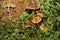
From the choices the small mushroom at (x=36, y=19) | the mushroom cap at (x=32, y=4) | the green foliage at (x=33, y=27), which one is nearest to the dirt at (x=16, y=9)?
the mushroom cap at (x=32, y=4)

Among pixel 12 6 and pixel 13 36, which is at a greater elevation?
pixel 12 6

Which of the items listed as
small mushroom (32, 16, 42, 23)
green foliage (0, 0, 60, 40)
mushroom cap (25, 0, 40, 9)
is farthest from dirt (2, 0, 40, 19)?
small mushroom (32, 16, 42, 23)

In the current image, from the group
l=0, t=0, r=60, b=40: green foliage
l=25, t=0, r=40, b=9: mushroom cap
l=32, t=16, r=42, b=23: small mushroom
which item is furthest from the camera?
l=25, t=0, r=40, b=9: mushroom cap

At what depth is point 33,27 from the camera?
4578 mm

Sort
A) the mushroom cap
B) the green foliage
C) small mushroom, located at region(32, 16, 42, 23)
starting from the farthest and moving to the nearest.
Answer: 1. the mushroom cap
2. small mushroom, located at region(32, 16, 42, 23)
3. the green foliage

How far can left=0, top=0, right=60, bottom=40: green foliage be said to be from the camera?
4469mm

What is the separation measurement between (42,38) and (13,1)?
1.33m

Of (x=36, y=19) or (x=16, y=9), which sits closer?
(x=36, y=19)

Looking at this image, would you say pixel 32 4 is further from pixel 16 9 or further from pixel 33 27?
pixel 33 27

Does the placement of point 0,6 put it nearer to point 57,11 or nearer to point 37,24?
point 37,24

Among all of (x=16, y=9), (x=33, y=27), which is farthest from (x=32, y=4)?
(x=33, y=27)

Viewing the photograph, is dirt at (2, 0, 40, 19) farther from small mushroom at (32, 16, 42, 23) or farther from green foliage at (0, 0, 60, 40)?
small mushroom at (32, 16, 42, 23)

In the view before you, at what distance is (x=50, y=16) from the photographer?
4.68 metres

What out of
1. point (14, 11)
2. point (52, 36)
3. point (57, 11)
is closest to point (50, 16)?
point (57, 11)
